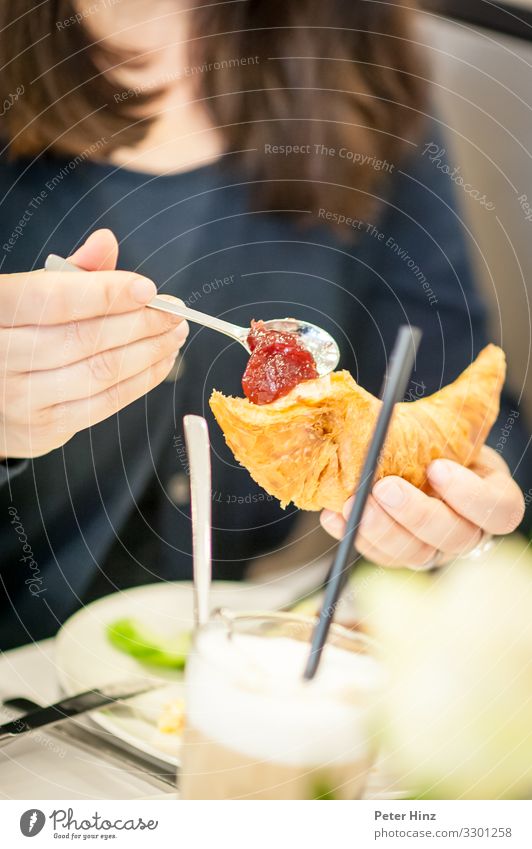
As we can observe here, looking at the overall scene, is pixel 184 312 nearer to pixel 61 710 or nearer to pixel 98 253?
pixel 98 253

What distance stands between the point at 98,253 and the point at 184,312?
0.06 m

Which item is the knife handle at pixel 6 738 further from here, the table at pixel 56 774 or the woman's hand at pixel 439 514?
the woman's hand at pixel 439 514

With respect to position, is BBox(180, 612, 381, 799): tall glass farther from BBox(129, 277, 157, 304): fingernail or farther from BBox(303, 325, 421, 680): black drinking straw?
BBox(129, 277, 157, 304): fingernail

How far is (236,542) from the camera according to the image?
50cm

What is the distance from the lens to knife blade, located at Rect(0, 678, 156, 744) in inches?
18.2

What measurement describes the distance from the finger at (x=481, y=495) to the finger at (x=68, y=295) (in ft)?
0.66

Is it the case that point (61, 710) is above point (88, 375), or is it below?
below

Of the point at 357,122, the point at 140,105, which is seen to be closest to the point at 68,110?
the point at 140,105

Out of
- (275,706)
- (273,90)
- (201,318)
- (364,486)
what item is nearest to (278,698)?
(275,706)

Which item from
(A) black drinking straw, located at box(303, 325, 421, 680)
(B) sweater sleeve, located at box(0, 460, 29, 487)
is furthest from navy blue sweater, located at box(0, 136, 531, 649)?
(A) black drinking straw, located at box(303, 325, 421, 680)

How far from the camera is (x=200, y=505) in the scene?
0.45 metres

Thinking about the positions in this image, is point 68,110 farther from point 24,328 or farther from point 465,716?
point 465,716

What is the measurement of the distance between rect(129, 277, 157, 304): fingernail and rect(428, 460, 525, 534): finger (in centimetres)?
19

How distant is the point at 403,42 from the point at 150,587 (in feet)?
1.21
